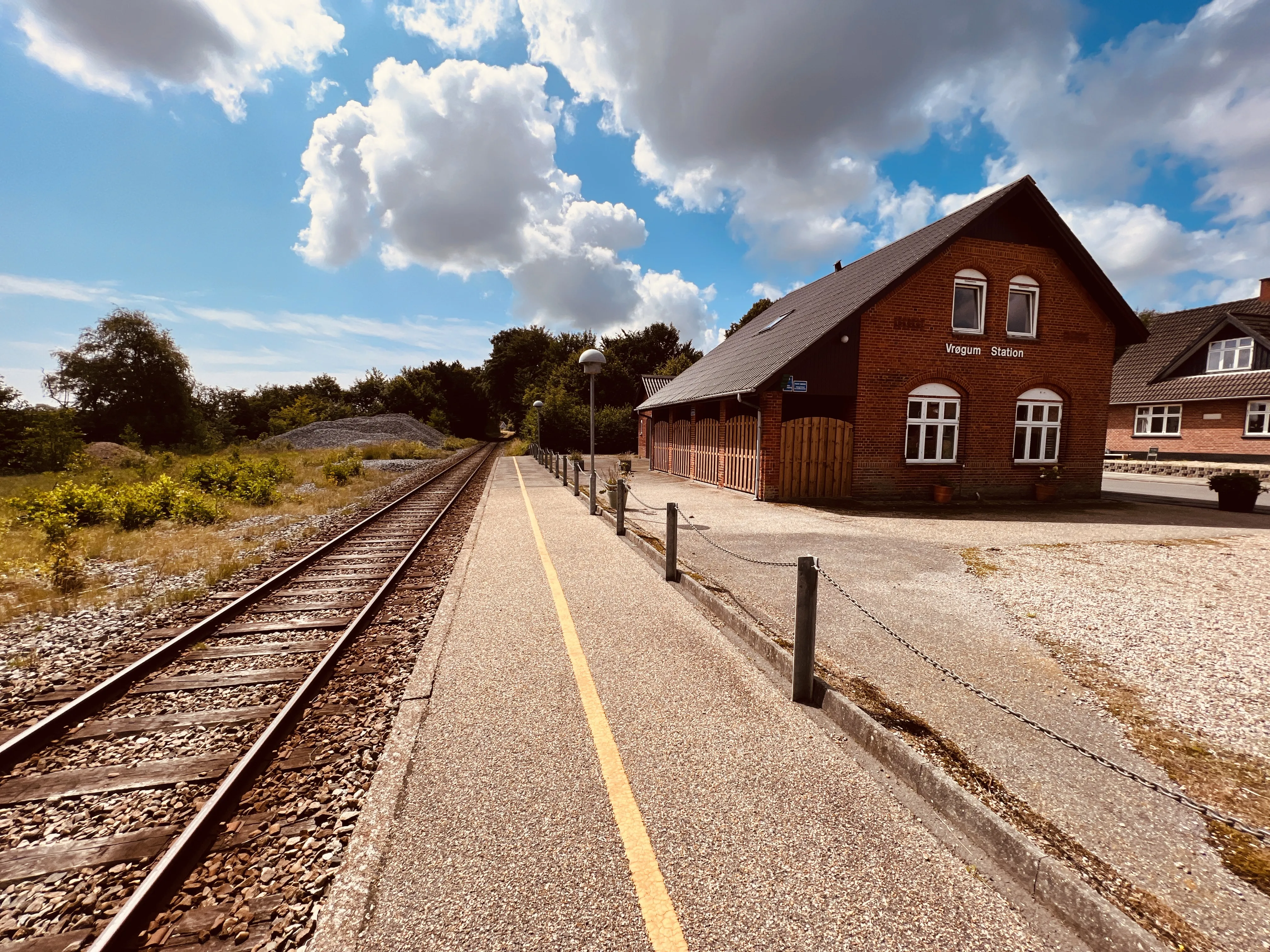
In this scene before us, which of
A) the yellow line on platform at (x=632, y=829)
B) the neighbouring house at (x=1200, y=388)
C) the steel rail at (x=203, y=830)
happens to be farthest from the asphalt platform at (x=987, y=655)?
the neighbouring house at (x=1200, y=388)

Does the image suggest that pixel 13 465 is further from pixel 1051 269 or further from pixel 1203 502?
pixel 1203 502

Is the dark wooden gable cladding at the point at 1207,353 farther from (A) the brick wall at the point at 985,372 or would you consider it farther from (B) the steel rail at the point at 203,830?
(B) the steel rail at the point at 203,830

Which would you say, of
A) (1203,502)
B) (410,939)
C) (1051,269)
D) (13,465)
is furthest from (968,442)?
(13,465)

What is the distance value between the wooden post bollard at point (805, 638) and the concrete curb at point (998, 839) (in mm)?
97

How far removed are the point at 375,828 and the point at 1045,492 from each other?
A: 18.0 metres

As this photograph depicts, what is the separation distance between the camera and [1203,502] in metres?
15.4

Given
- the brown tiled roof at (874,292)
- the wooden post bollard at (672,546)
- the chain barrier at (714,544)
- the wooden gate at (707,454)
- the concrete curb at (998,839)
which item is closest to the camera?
the concrete curb at (998,839)

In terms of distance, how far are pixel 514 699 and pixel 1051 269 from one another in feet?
60.2

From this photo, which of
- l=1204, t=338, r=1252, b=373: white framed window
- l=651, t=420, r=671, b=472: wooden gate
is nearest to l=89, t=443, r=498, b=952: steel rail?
l=651, t=420, r=671, b=472: wooden gate

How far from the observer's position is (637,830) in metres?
2.81

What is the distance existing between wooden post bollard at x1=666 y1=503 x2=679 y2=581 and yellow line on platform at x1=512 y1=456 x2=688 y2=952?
218cm

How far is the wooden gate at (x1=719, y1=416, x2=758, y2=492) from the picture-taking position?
15.1m

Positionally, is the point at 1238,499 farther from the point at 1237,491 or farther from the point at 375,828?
the point at 375,828

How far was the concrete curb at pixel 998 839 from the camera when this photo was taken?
7.04ft
